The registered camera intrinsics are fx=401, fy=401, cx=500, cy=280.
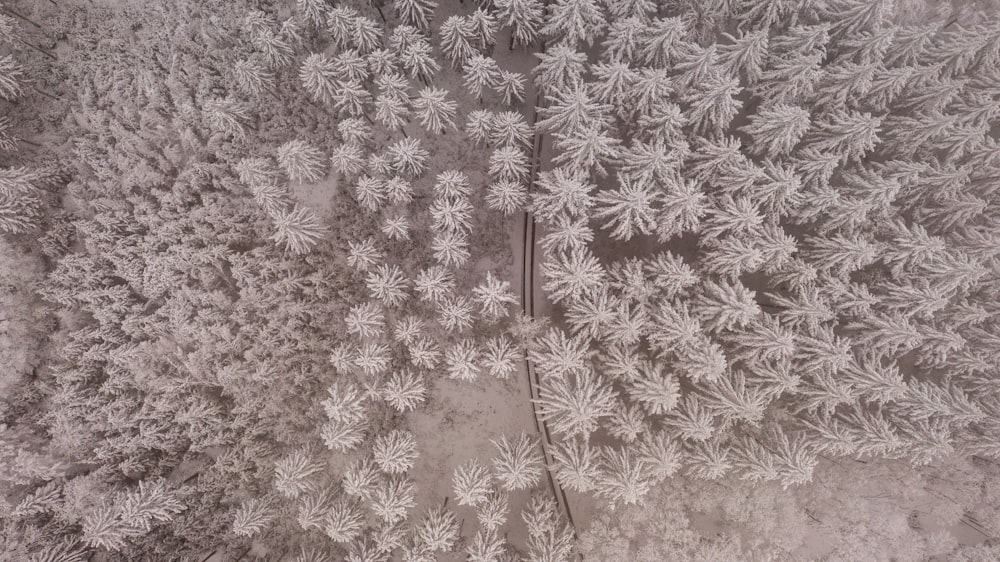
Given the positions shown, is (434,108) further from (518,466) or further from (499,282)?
(518,466)

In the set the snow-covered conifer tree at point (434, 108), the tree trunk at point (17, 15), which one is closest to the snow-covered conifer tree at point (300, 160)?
the snow-covered conifer tree at point (434, 108)

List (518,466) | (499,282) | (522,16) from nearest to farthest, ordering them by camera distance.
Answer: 1. (518,466)
2. (522,16)
3. (499,282)

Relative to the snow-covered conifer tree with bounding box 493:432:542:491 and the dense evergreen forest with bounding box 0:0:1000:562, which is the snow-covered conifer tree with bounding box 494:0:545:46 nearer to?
the dense evergreen forest with bounding box 0:0:1000:562

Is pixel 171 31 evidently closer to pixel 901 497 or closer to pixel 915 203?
pixel 915 203

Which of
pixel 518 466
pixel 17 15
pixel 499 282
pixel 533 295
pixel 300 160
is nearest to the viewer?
pixel 518 466

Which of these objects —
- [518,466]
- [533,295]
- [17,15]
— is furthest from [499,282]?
[17,15]

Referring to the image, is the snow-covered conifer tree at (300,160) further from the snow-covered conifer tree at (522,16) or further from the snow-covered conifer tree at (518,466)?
the snow-covered conifer tree at (518,466)

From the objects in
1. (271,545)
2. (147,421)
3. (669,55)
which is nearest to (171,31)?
(147,421)

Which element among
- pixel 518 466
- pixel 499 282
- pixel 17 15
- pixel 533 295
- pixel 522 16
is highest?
pixel 522 16
